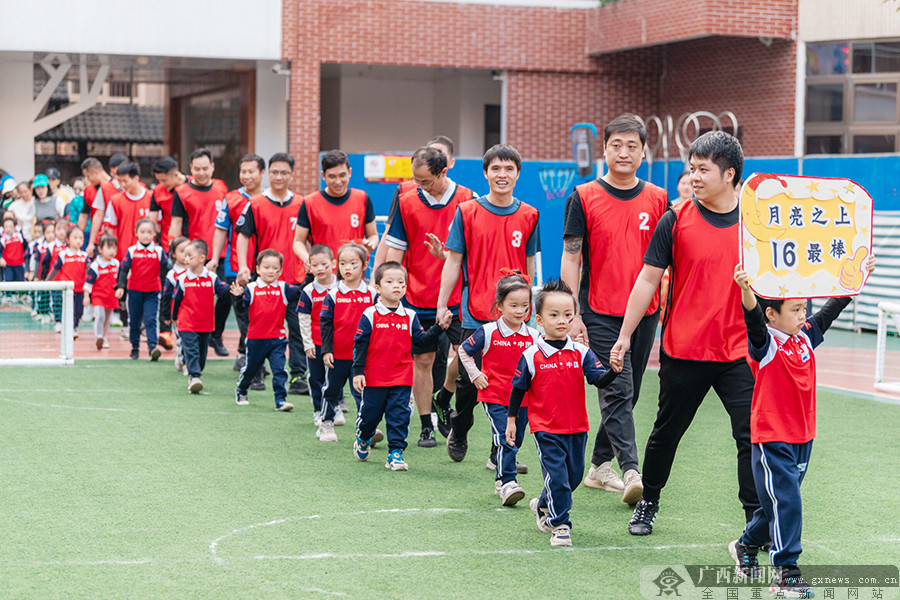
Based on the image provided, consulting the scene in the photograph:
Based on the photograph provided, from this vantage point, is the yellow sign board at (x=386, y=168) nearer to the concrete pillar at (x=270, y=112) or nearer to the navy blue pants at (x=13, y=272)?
the concrete pillar at (x=270, y=112)

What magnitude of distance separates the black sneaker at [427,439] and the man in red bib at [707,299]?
2852mm

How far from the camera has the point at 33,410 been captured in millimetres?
9109

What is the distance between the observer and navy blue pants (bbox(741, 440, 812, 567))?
473 centimetres

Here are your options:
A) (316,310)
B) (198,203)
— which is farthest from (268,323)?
(198,203)

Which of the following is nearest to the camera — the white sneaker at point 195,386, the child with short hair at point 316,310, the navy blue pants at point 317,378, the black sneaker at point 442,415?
the black sneaker at point 442,415

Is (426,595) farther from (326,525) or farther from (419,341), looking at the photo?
(419,341)

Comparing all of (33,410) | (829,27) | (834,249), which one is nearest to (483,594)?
(834,249)

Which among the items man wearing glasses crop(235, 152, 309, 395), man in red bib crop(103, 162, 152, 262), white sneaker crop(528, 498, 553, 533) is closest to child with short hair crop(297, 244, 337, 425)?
man wearing glasses crop(235, 152, 309, 395)

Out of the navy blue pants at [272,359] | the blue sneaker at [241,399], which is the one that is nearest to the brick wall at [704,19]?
the navy blue pants at [272,359]

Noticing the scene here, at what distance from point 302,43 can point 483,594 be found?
58.7 ft

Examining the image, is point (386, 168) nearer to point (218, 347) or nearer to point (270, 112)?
point (270, 112)

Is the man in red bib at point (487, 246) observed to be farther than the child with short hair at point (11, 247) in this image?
No

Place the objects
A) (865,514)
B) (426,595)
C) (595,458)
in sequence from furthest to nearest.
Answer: (595,458) → (865,514) → (426,595)

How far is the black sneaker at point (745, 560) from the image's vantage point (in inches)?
198
